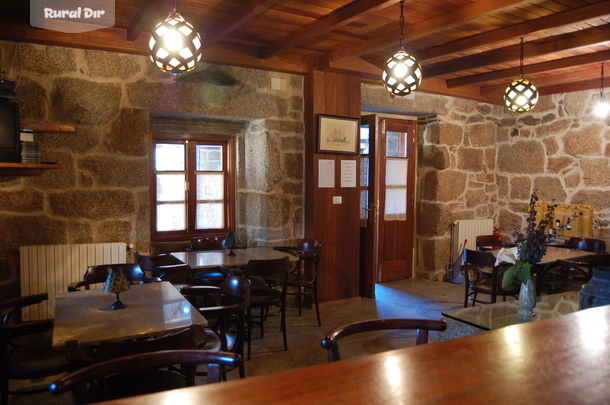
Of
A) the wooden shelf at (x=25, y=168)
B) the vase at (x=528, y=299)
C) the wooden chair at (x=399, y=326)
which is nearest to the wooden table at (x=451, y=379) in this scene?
the wooden chair at (x=399, y=326)

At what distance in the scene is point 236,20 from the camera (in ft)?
10.9

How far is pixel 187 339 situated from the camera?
169cm

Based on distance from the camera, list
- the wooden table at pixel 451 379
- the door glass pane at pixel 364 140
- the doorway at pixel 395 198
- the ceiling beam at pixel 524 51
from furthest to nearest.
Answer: the doorway at pixel 395 198 < the door glass pane at pixel 364 140 < the ceiling beam at pixel 524 51 < the wooden table at pixel 451 379

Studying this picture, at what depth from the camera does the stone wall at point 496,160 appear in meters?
5.48

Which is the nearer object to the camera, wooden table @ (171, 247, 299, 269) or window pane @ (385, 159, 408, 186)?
wooden table @ (171, 247, 299, 269)

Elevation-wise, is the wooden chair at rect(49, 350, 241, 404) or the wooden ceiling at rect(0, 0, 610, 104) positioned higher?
the wooden ceiling at rect(0, 0, 610, 104)

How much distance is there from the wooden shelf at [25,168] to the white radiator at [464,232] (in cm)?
464

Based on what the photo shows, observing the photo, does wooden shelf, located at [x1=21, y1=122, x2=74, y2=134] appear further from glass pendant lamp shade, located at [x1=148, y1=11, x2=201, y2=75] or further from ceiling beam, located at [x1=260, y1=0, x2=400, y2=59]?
ceiling beam, located at [x1=260, y1=0, x2=400, y2=59]

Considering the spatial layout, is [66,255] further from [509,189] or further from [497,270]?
[509,189]

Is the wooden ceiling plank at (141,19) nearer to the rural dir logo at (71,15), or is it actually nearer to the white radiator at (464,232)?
the rural dir logo at (71,15)

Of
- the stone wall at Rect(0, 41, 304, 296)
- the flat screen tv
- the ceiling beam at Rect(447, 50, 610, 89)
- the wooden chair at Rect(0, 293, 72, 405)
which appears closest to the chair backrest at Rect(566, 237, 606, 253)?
the ceiling beam at Rect(447, 50, 610, 89)

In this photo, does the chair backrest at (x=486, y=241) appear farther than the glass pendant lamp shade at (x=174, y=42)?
Yes

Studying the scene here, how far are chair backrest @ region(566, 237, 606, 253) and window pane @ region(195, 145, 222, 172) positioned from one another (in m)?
3.77

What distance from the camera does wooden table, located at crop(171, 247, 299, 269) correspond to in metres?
3.56
